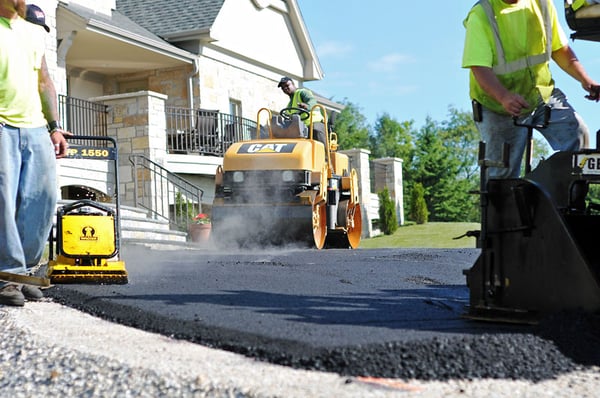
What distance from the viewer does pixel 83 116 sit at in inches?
628

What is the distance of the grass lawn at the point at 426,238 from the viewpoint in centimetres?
1781

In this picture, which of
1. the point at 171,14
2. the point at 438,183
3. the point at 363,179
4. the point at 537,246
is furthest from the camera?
the point at 438,183

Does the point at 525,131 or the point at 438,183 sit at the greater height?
the point at 438,183

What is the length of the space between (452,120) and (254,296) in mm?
64958

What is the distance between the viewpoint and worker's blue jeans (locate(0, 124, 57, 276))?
4.42 meters

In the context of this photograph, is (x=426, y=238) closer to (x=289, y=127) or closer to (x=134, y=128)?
(x=134, y=128)

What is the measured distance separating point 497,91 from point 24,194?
2742mm

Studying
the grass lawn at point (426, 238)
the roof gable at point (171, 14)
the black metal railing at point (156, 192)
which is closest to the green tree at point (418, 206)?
the grass lawn at point (426, 238)

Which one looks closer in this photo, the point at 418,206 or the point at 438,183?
the point at 418,206

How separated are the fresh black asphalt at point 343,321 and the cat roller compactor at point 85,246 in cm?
12

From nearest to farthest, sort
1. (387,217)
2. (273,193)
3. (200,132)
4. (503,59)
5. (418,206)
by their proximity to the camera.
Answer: (503,59)
(273,193)
(200,132)
(387,217)
(418,206)

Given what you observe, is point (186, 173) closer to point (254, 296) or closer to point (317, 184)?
point (317, 184)

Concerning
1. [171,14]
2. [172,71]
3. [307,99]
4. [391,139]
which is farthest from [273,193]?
[391,139]

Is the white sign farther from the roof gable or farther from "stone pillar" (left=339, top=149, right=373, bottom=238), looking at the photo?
"stone pillar" (left=339, top=149, right=373, bottom=238)
